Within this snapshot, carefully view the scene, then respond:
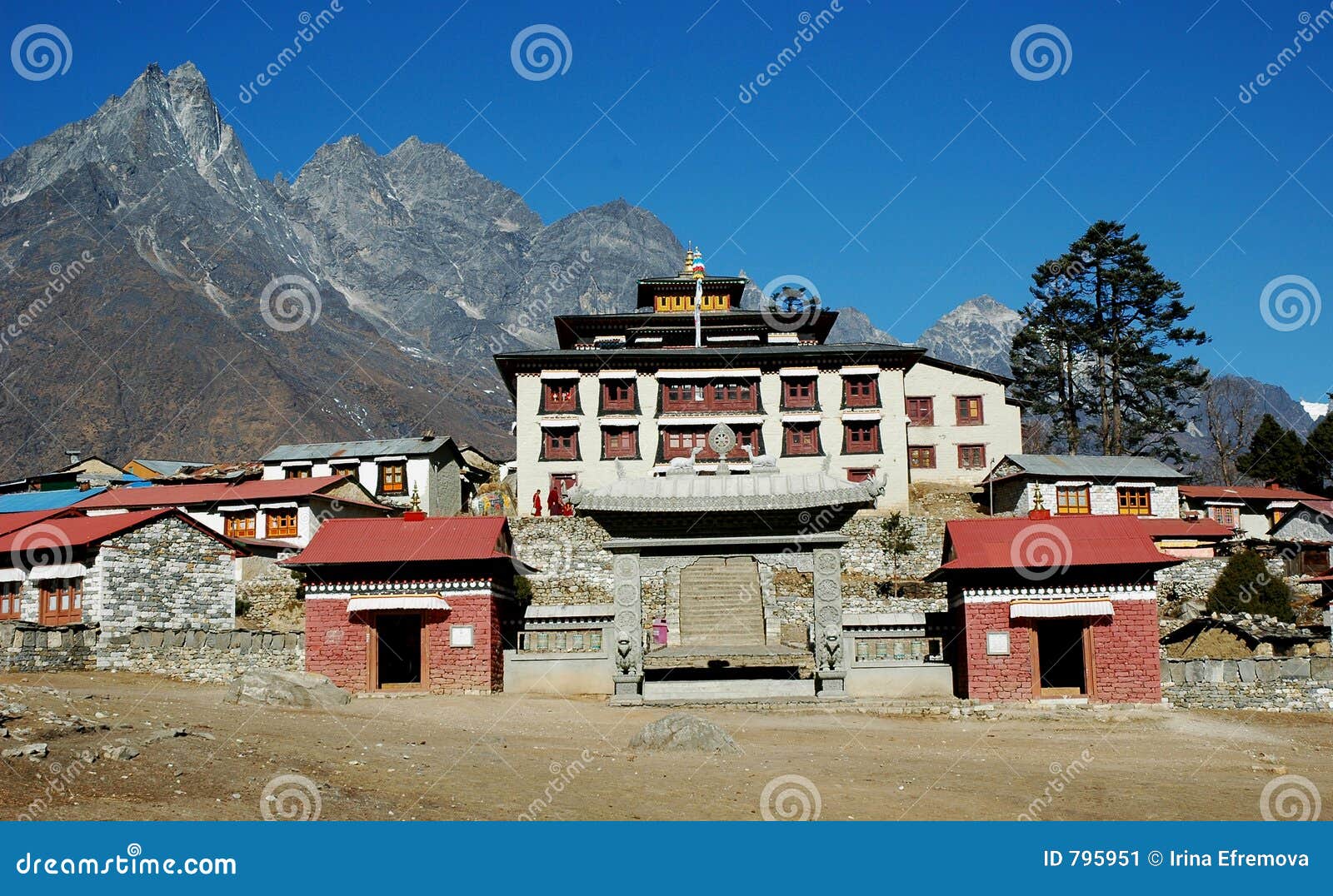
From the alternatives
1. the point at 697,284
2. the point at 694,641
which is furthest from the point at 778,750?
the point at 697,284

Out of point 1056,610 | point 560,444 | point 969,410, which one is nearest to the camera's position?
point 1056,610

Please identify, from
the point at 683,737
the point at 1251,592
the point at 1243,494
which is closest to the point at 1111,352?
the point at 1243,494

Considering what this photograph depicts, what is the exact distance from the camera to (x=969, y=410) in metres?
58.4

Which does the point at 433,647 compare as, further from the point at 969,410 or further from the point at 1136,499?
the point at 969,410

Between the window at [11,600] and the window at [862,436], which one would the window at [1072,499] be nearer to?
the window at [862,436]

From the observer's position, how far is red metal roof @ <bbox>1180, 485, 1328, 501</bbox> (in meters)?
57.2

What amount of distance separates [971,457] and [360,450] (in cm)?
3002

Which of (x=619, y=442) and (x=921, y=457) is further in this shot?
(x=921, y=457)

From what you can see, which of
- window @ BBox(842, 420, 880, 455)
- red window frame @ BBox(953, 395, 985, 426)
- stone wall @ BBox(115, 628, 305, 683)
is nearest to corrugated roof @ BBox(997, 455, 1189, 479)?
red window frame @ BBox(953, 395, 985, 426)

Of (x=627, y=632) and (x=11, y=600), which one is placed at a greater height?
(x=11, y=600)

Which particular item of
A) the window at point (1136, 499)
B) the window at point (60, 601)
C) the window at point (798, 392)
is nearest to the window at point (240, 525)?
the window at point (60, 601)

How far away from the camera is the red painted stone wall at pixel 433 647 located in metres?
28.0

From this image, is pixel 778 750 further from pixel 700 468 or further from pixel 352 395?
pixel 352 395

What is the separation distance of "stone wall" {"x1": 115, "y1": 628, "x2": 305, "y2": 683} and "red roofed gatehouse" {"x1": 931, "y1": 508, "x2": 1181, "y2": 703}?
54.5 ft
